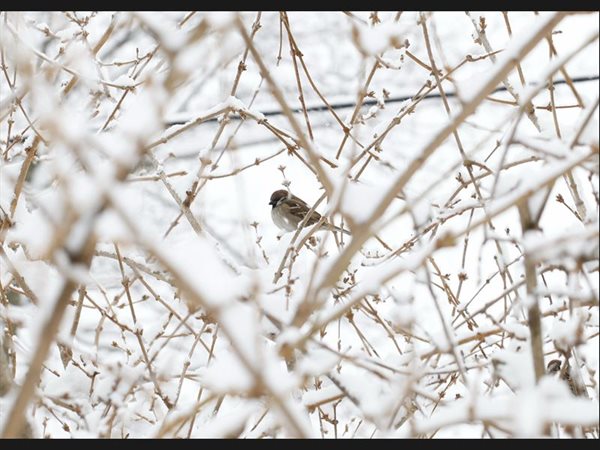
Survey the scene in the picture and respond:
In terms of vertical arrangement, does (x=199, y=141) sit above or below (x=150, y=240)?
above

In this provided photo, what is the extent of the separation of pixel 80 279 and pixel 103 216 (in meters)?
0.07

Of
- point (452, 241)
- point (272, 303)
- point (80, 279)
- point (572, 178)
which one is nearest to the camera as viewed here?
point (80, 279)

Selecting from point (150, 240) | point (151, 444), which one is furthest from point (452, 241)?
point (151, 444)

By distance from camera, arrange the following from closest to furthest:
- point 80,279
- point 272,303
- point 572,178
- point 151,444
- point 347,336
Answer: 1. point 80,279
2. point 151,444
3. point 272,303
4. point 572,178
5. point 347,336

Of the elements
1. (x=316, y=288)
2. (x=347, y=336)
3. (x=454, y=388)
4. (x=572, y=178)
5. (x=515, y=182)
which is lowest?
(x=316, y=288)

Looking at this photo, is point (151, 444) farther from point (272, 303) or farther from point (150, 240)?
point (150, 240)

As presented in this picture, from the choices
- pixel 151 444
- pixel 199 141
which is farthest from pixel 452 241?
pixel 199 141

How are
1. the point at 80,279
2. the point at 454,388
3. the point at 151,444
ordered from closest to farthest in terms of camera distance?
1. the point at 80,279
2. the point at 151,444
3. the point at 454,388

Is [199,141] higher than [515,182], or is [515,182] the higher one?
[199,141]

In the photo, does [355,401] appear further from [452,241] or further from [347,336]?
[347,336]

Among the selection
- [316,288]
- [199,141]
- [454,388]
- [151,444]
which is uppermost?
[199,141]

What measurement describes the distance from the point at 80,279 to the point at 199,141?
10403 millimetres

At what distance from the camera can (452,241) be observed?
1.10 m

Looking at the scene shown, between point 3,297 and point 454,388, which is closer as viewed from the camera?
point 3,297
